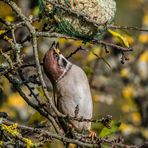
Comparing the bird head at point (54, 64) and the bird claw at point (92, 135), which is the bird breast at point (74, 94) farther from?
the bird claw at point (92, 135)

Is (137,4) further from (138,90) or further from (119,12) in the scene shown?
(138,90)

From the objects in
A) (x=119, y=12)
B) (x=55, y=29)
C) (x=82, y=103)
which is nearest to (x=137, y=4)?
(x=119, y=12)

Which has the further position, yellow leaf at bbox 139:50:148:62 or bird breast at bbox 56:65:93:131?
yellow leaf at bbox 139:50:148:62

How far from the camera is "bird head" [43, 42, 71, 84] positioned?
4314 millimetres

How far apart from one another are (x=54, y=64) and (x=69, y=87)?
0.22 meters

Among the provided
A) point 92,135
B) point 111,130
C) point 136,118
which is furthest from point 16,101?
point 92,135

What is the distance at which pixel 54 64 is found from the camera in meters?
4.40

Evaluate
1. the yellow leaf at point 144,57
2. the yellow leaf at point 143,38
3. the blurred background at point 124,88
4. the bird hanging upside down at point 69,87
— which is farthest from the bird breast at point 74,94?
the yellow leaf at point 143,38

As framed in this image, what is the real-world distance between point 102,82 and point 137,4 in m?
2.47

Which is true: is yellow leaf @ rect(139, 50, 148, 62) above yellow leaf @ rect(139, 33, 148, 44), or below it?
below

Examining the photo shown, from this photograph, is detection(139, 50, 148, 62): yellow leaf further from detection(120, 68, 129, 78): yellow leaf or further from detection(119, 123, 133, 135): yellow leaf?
detection(119, 123, 133, 135): yellow leaf

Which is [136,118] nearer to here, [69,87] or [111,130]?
[69,87]

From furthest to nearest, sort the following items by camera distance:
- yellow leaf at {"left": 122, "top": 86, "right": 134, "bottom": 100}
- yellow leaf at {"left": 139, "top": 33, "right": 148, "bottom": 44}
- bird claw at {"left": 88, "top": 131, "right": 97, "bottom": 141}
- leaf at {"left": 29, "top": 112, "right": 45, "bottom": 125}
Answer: yellow leaf at {"left": 139, "top": 33, "right": 148, "bottom": 44} < yellow leaf at {"left": 122, "top": 86, "right": 134, "bottom": 100} < leaf at {"left": 29, "top": 112, "right": 45, "bottom": 125} < bird claw at {"left": 88, "top": 131, "right": 97, "bottom": 141}

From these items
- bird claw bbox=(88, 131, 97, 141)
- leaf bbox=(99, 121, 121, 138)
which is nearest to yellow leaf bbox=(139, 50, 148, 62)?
leaf bbox=(99, 121, 121, 138)
